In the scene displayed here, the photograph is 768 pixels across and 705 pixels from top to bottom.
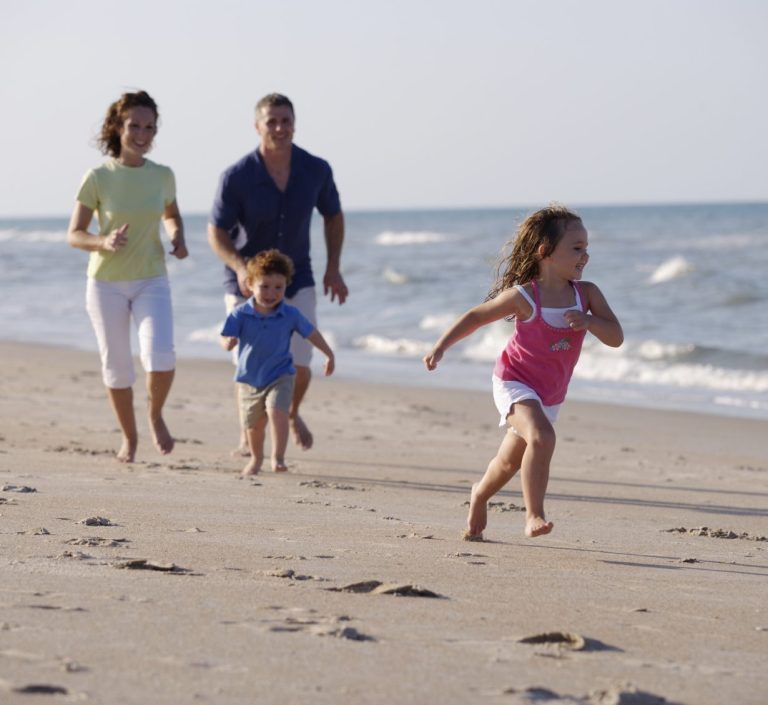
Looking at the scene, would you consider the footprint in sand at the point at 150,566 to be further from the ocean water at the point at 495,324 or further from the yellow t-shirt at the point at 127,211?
the yellow t-shirt at the point at 127,211

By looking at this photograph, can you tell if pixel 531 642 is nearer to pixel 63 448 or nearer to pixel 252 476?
pixel 252 476

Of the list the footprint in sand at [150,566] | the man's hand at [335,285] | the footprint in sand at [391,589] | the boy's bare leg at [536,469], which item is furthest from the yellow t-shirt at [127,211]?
the footprint in sand at [391,589]

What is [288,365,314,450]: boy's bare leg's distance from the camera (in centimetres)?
700

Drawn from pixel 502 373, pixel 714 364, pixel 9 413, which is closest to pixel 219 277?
pixel 714 364

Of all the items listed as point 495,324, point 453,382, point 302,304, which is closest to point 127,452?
point 302,304

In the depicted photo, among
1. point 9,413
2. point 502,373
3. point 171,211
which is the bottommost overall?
point 9,413

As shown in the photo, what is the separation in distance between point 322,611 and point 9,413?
5.87 metres

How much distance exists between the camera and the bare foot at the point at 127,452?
21.5ft

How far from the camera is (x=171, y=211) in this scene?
22.3 feet

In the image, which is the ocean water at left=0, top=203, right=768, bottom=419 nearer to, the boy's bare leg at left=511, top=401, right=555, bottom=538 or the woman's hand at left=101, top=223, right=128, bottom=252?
the boy's bare leg at left=511, top=401, right=555, bottom=538

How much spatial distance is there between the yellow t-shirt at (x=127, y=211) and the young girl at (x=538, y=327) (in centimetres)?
238

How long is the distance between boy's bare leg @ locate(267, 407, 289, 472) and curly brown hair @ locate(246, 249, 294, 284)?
2.19 feet

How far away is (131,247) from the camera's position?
21.3ft

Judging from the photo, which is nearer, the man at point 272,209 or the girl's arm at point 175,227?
the girl's arm at point 175,227
